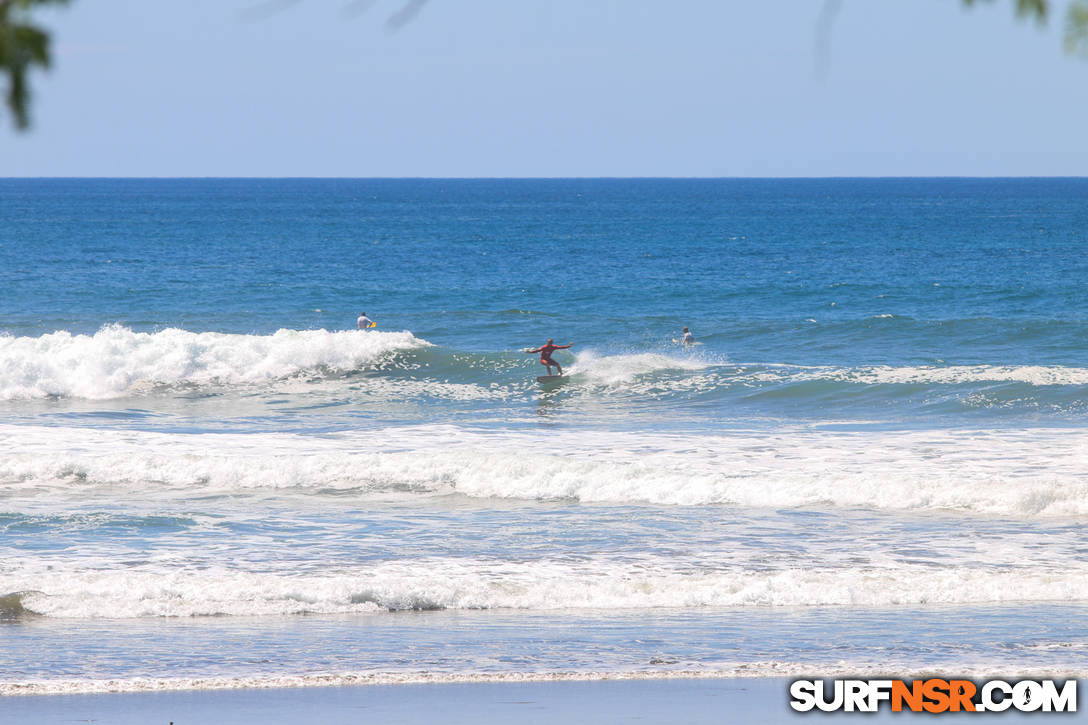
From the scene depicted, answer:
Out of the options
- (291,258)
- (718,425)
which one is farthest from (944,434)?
(291,258)

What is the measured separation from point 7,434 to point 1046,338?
1051 inches

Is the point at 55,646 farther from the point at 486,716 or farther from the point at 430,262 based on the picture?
the point at 430,262

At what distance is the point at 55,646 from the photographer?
33.0 ft

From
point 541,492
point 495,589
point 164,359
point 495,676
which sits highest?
point 164,359

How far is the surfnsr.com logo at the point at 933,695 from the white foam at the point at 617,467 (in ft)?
24.5

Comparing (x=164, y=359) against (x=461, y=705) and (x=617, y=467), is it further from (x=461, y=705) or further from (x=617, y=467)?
(x=461, y=705)

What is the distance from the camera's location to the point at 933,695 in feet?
27.9

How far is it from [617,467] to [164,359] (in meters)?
15.8

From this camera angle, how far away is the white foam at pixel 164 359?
28078 millimetres

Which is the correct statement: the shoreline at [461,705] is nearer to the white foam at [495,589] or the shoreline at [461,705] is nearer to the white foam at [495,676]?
the white foam at [495,676]

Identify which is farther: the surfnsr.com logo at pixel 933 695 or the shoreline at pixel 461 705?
the surfnsr.com logo at pixel 933 695

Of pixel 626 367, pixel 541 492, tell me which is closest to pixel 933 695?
pixel 541 492

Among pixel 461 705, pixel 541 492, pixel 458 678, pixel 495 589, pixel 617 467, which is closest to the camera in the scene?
pixel 461 705

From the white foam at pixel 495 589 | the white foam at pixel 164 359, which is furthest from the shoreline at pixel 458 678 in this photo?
the white foam at pixel 164 359
